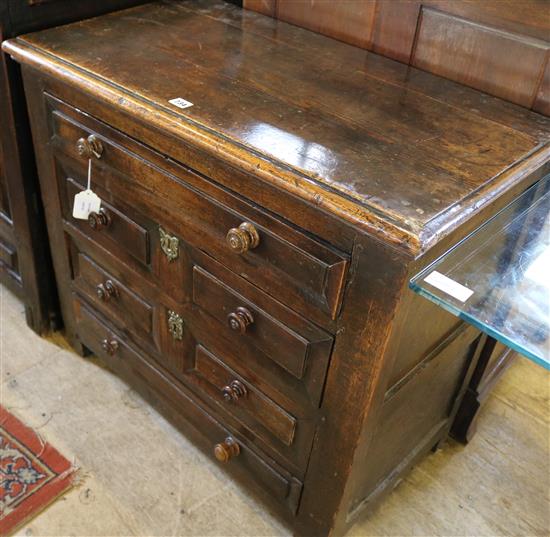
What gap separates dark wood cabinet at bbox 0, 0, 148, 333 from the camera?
1342 millimetres

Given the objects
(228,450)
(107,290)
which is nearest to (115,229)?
(107,290)

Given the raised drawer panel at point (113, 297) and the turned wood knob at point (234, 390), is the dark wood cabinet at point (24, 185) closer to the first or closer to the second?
the raised drawer panel at point (113, 297)

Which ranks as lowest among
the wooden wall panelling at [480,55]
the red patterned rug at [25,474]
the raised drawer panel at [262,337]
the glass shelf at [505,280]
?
the red patterned rug at [25,474]

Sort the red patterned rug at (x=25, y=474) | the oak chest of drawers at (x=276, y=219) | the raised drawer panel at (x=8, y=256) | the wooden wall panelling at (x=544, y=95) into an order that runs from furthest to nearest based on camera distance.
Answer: the raised drawer panel at (x=8, y=256), the red patterned rug at (x=25, y=474), the wooden wall panelling at (x=544, y=95), the oak chest of drawers at (x=276, y=219)

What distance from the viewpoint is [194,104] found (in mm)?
1107

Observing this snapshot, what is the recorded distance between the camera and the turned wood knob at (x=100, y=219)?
4.48ft

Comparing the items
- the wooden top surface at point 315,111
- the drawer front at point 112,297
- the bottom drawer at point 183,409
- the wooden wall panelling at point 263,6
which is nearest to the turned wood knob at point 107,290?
the drawer front at point 112,297

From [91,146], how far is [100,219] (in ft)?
0.57

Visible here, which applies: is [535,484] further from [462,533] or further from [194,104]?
[194,104]

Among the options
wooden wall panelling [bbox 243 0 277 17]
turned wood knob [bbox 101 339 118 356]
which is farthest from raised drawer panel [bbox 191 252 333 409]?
wooden wall panelling [bbox 243 0 277 17]

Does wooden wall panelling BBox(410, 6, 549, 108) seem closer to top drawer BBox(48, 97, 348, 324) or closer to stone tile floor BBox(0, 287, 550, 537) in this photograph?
top drawer BBox(48, 97, 348, 324)

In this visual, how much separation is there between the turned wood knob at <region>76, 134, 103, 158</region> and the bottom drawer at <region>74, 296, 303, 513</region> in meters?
0.50

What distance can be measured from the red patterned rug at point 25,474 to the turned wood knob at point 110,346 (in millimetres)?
266

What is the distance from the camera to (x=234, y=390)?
128cm
